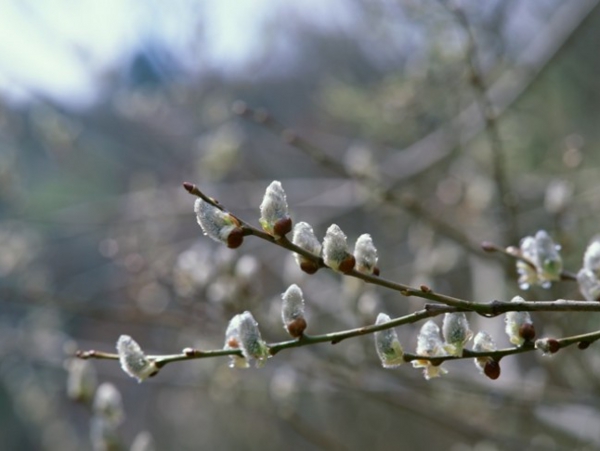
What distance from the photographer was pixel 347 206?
290cm

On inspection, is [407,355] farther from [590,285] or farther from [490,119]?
[490,119]

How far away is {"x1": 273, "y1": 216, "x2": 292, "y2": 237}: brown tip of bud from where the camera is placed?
0.80 m

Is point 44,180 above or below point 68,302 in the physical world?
above

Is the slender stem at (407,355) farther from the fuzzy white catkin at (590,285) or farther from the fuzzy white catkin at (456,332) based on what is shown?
the fuzzy white catkin at (590,285)

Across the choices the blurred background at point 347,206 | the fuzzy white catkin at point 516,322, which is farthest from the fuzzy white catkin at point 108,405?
the fuzzy white catkin at point 516,322

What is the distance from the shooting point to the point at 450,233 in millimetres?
1728

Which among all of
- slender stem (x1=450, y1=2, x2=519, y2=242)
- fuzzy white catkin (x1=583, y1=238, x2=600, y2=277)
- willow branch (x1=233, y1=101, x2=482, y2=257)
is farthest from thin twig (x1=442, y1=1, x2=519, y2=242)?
fuzzy white catkin (x1=583, y1=238, x2=600, y2=277)

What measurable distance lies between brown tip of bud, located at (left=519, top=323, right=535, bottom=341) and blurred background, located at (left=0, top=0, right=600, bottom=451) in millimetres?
737

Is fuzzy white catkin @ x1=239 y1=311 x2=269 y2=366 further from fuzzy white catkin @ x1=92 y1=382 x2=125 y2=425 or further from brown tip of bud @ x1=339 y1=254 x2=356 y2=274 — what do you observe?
fuzzy white catkin @ x1=92 y1=382 x2=125 y2=425

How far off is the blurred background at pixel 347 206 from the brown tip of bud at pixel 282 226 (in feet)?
2.52

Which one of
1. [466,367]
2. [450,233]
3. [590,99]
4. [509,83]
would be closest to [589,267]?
[450,233]

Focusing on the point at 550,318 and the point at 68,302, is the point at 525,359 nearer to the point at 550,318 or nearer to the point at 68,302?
the point at 550,318

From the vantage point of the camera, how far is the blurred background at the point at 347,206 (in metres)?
1.89

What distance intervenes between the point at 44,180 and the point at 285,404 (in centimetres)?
513
